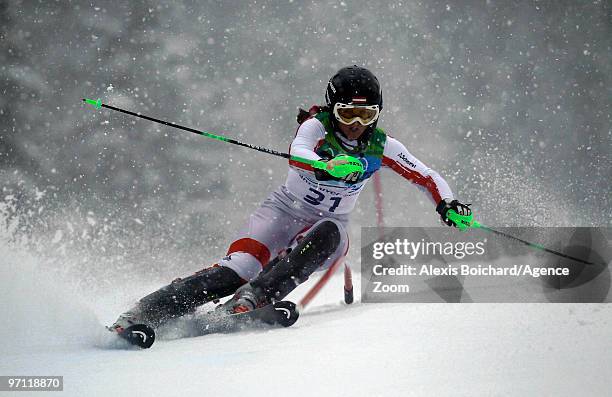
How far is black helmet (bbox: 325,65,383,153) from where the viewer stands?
400 centimetres

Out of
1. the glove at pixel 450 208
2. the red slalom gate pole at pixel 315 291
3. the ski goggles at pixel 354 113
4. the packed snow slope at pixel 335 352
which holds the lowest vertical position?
the packed snow slope at pixel 335 352

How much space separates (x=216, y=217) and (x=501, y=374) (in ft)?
20.0

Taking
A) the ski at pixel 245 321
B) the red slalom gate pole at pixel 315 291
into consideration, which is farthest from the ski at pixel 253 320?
the red slalom gate pole at pixel 315 291

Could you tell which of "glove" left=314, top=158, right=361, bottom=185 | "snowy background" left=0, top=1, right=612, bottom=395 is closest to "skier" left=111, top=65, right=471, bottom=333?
"glove" left=314, top=158, right=361, bottom=185

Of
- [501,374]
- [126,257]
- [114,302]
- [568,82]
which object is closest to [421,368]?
[501,374]

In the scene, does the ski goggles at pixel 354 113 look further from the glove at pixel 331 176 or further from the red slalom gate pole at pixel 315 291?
the red slalom gate pole at pixel 315 291

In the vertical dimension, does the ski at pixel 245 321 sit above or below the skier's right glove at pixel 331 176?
below

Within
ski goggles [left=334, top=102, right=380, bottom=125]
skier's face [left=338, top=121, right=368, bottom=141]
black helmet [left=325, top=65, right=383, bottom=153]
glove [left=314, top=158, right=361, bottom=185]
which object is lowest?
glove [left=314, top=158, right=361, bottom=185]

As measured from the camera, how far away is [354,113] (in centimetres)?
402

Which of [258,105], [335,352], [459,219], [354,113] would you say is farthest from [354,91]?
[258,105]

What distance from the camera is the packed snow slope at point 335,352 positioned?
2.62m

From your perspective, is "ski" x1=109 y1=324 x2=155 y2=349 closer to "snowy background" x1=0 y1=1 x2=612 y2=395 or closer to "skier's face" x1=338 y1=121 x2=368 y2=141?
"skier's face" x1=338 y1=121 x2=368 y2=141

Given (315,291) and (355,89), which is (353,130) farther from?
(315,291)

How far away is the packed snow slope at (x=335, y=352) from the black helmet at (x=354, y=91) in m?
1.12
